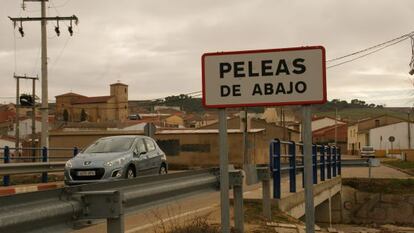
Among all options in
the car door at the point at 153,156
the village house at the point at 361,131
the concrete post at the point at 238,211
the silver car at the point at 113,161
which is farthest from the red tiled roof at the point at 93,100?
the concrete post at the point at 238,211

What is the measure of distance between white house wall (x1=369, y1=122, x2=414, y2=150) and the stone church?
4412 cm

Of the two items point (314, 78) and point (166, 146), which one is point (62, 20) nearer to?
point (166, 146)

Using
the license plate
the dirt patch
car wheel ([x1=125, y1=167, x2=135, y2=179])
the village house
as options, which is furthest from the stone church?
the license plate

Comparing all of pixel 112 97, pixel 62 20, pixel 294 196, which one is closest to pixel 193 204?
pixel 294 196

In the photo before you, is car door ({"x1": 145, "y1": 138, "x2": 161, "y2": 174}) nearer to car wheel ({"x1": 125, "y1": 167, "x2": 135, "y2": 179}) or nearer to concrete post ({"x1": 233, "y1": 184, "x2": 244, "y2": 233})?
car wheel ({"x1": 125, "y1": 167, "x2": 135, "y2": 179})

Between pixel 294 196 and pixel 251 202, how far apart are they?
2100mm

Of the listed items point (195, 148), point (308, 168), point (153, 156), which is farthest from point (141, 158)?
point (195, 148)

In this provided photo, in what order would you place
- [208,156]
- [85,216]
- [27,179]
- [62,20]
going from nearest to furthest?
[85,216] < [27,179] < [62,20] < [208,156]

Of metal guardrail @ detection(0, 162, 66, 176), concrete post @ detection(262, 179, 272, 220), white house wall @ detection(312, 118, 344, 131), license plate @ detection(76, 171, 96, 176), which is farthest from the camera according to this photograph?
white house wall @ detection(312, 118, 344, 131)

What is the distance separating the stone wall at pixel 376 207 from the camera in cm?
2359

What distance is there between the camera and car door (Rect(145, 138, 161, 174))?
15297 millimetres

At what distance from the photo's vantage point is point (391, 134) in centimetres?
9344

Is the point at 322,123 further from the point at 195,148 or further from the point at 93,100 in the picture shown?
the point at 195,148

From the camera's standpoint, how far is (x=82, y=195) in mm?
4461
